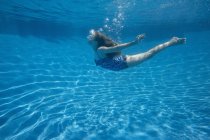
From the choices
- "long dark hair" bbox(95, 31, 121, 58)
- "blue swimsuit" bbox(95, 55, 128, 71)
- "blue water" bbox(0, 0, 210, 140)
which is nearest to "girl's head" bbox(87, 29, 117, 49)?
"long dark hair" bbox(95, 31, 121, 58)

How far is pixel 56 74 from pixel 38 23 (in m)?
20.2

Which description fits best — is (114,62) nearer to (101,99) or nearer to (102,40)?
(102,40)

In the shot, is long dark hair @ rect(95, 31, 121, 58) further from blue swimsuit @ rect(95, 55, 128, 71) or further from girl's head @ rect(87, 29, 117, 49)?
blue swimsuit @ rect(95, 55, 128, 71)

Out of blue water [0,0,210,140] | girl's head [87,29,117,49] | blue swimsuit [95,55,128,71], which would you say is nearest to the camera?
girl's head [87,29,117,49]

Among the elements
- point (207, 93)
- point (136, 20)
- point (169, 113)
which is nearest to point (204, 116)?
point (169, 113)

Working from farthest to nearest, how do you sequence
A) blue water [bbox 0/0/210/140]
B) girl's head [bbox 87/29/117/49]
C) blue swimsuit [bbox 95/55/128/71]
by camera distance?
blue swimsuit [bbox 95/55/128/71] < blue water [bbox 0/0/210/140] < girl's head [bbox 87/29/117/49]

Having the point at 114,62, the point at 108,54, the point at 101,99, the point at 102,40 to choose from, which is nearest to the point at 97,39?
the point at 102,40

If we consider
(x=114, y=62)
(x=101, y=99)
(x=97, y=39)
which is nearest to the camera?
(x=97, y=39)

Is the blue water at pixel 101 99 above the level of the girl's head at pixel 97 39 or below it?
below

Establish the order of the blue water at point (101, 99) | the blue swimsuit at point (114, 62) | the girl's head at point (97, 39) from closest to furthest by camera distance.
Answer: the girl's head at point (97, 39) → the blue water at point (101, 99) → the blue swimsuit at point (114, 62)

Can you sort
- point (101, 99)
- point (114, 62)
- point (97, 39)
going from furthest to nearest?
point (101, 99) → point (114, 62) → point (97, 39)

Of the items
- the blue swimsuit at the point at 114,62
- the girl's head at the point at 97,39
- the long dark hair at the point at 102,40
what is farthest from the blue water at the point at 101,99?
the girl's head at the point at 97,39

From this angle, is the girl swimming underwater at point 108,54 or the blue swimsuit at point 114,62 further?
the blue swimsuit at point 114,62

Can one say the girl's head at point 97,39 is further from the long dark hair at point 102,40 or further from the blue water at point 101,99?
the blue water at point 101,99
